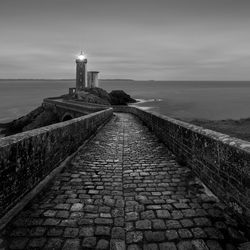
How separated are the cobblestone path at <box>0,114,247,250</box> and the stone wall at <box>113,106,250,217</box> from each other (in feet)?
0.77

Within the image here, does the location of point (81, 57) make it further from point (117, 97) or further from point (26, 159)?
point (26, 159)

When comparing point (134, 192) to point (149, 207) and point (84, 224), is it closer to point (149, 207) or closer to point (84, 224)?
point (149, 207)

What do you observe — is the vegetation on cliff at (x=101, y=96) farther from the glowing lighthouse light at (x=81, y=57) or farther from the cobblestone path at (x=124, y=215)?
the cobblestone path at (x=124, y=215)

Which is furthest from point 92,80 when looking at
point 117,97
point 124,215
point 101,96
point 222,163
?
point 124,215

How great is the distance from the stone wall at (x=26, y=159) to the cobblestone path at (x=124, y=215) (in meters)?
0.28

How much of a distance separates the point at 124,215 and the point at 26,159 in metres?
1.74

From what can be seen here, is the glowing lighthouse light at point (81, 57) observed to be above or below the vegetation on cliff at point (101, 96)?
above

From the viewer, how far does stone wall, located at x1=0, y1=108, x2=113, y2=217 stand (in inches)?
112

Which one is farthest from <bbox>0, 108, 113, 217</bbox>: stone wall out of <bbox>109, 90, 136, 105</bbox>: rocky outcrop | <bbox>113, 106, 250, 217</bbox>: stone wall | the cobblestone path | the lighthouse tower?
the lighthouse tower

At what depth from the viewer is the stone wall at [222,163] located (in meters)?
2.84

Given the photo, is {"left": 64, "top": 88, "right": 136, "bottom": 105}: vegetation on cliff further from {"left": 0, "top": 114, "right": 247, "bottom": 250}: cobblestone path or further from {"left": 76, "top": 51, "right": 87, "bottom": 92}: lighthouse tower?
{"left": 0, "top": 114, "right": 247, "bottom": 250}: cobblestone path

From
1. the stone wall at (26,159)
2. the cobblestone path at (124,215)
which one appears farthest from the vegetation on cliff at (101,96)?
the cobblestone path at (124,215)

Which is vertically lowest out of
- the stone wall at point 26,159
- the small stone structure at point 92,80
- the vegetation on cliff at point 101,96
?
the stone wall at point 26,159

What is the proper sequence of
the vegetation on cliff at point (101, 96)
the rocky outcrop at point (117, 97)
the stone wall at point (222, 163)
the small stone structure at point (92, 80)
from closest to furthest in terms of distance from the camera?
the stone wall at point (222, 163), the vegetation on cliff at point (101, 96), the rocky outcrop at point (117, 97), the small stone structure at point (92, 80)
